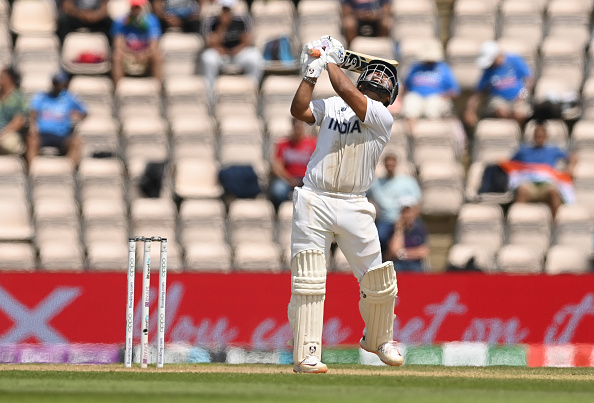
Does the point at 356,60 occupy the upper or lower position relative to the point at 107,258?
upper

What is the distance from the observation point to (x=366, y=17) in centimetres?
1280

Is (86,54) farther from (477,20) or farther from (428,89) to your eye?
(477,20)

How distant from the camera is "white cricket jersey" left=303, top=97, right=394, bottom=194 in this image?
23.3 feet

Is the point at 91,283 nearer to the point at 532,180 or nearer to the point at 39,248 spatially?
the point at 39,248

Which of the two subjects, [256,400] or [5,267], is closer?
[256,400]

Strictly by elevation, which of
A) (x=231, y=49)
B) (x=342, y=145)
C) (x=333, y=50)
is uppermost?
(x=231, y=49)

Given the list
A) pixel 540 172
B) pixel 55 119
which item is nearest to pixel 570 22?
pixel 540 172

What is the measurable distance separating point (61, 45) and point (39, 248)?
10.3 feet

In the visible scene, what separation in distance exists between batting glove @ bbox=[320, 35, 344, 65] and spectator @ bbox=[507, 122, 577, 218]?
465 cm

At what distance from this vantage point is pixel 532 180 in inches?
444

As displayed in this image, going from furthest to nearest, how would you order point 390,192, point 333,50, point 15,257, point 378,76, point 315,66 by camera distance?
point 390,192
point 15,257
point 378,76
point 333,50
point 315,66

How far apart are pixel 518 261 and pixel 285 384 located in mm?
4727

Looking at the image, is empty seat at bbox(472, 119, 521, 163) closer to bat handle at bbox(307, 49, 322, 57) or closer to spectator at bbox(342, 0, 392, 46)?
spectator at bbox(342, 0, 392, 46)

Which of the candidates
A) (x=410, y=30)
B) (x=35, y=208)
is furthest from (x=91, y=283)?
(x=410, y=30)
